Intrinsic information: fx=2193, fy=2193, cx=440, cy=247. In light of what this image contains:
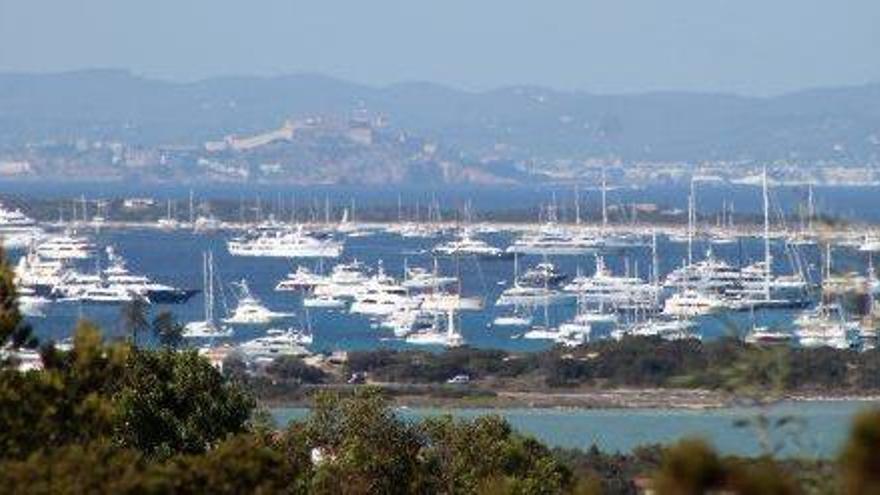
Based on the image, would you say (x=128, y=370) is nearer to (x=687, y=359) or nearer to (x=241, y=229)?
(x=687, y=359)

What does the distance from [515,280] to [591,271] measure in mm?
7692

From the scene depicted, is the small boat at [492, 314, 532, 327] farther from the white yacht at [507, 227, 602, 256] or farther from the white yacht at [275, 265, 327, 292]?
the white yacht at [507, 227, 602, 256]

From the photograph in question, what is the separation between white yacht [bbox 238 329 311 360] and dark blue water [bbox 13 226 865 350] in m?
1.19

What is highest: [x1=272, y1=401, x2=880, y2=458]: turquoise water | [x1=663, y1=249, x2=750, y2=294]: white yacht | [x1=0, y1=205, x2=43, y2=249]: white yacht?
[x1=0, y1=205, x2=43, y2=249]: white yacht

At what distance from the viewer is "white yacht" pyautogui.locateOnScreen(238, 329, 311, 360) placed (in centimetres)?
4584

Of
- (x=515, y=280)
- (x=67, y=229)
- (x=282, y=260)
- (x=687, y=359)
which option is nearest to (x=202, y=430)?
(x=687, y=359)

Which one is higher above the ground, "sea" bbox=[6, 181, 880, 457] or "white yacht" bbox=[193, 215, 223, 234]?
"white yacht" bbox=[193, 215, 223, 234]

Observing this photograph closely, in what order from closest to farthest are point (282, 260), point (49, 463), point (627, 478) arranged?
1. point (49, 463)
2. point (627, 478)
3. point (282, 260)

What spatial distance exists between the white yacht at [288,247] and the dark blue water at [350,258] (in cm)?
68

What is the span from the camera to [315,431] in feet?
48.5

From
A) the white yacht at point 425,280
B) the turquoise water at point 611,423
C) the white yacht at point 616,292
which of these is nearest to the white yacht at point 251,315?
the white yacht at point 425,280

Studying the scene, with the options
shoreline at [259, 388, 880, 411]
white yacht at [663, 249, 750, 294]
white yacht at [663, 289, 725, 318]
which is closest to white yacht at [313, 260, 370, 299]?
white yacht at [663, 249, 750, 294]

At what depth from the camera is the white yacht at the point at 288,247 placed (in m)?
86.8

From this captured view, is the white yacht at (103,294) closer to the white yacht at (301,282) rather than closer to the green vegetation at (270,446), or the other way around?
the white yacht at (301,282)
